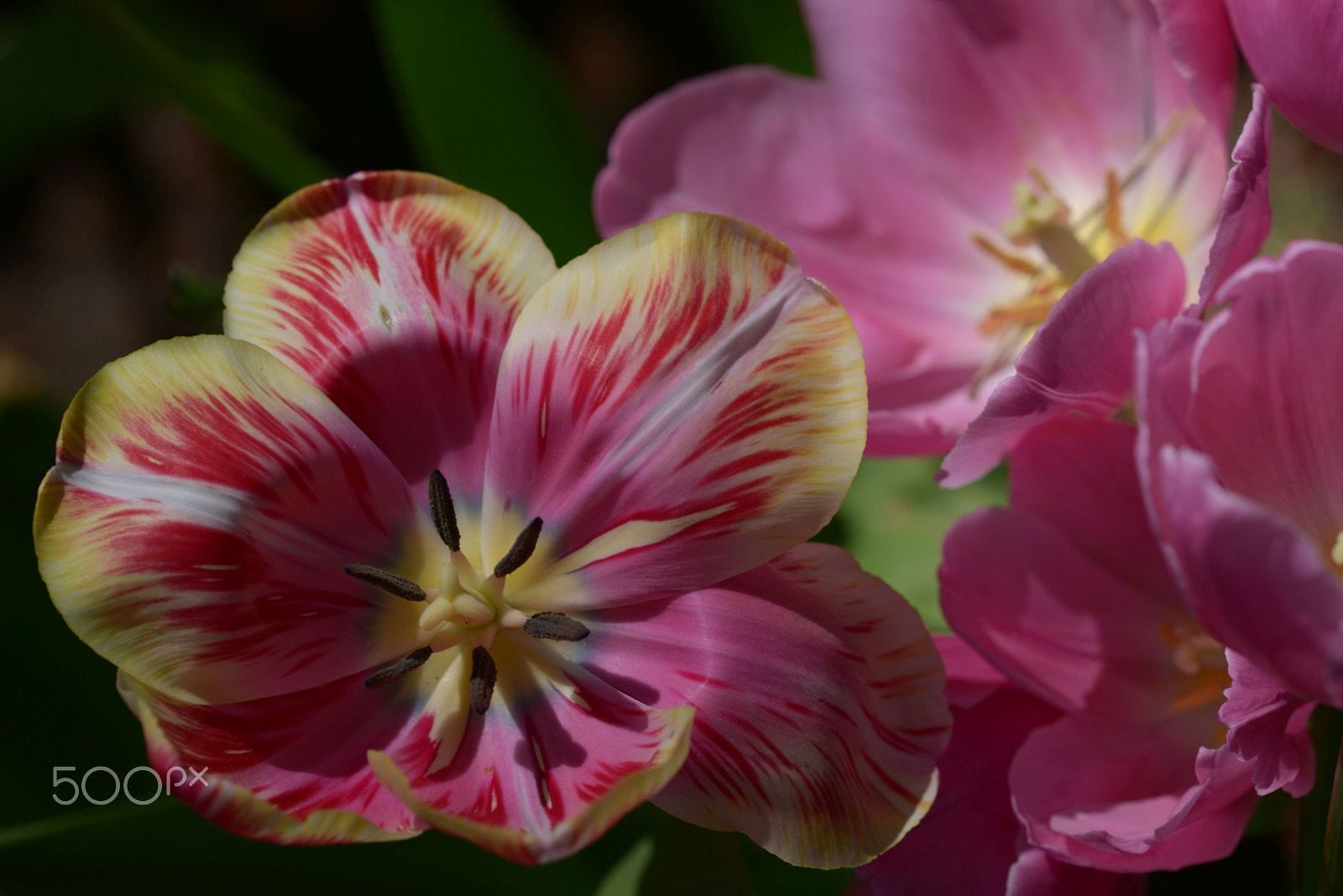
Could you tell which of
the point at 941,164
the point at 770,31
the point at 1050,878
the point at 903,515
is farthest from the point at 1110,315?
the point at 770,31

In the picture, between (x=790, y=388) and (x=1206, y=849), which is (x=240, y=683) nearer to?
(x=790, y=388)

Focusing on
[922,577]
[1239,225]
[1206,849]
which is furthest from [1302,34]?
[922,577]

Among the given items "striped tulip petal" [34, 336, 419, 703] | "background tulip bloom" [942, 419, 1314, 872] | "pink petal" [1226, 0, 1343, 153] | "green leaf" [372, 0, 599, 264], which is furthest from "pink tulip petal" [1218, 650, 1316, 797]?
"green leaf" [372, 0, 599, 264]

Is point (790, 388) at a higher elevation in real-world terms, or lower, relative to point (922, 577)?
higher

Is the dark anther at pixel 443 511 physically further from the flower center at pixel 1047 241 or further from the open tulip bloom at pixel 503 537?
the flower center at pixel 1047 241

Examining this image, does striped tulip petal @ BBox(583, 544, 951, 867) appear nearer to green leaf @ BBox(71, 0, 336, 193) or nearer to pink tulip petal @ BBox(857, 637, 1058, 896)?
pink tulip petal @ BBox(857, 637, 1058, 896)

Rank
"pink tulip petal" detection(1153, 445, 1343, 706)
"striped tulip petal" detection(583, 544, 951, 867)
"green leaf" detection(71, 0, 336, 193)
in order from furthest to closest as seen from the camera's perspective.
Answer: "green leaf" detection(71, 0, 336, 193) → "striped tulip petal" detection(583, 544, 951, 867) → "pink tulip petal" detection(1153, 445, 1343, 706)
